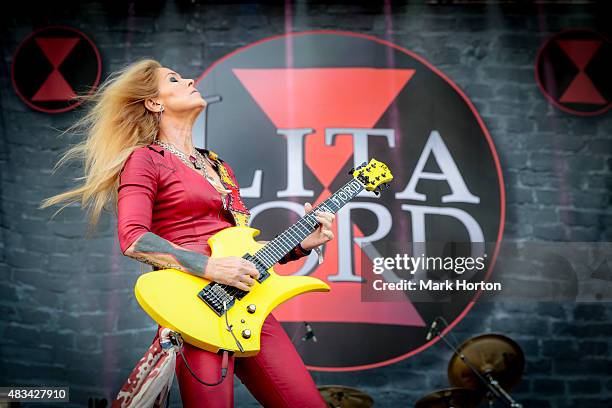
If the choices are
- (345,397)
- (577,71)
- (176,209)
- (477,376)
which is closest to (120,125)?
(176,209)

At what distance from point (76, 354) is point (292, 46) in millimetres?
2490

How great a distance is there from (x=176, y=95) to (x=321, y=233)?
85 cm

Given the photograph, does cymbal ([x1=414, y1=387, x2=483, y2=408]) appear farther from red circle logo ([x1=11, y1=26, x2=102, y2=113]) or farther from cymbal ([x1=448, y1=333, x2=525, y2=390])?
red circle logo ([x1=11, y1=26, x2=102, y2=113])

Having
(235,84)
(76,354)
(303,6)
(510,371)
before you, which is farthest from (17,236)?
(510,371)

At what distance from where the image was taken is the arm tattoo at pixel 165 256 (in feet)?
7.97

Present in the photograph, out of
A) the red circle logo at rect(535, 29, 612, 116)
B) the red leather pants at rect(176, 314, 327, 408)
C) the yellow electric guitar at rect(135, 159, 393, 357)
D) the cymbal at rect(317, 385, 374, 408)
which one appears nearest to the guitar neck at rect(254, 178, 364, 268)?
the yellow electric guitar at rect(135, 159, 393, 357)

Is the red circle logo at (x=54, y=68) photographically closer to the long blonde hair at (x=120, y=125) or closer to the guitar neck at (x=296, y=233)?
the long blonde hair at (x=120, y=125)

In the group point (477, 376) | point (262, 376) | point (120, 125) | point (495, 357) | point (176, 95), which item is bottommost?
point (477, 376)

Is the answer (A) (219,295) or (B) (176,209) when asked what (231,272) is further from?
(B) (176,209)

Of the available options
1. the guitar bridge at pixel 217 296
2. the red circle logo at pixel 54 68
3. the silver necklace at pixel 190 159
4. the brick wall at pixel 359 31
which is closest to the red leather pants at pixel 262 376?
the guitar bridge at pixel 217 296

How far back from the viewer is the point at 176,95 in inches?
115

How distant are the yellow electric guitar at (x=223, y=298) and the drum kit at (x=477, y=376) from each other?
5.39 feet

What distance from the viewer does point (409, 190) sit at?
4.57 meters

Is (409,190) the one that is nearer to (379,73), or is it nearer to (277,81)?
(379,73)
